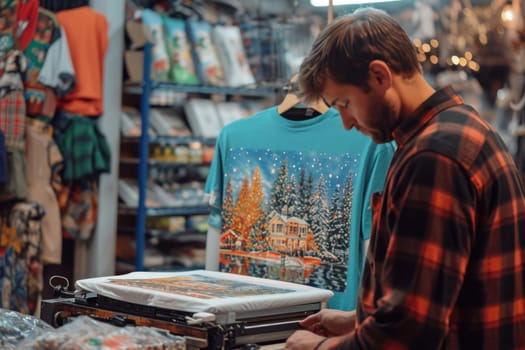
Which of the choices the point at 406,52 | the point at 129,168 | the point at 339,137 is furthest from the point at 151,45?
the point at 406,52


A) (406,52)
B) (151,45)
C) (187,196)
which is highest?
(151,45)

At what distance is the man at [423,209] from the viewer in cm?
159

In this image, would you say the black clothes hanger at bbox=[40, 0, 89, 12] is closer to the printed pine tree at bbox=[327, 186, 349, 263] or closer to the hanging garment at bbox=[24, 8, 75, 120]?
the hanging garment at bbox=[24, 8, 75, 120]

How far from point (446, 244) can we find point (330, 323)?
1.70ft

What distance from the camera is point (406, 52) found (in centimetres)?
174

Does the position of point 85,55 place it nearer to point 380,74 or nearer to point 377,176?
point 377,176

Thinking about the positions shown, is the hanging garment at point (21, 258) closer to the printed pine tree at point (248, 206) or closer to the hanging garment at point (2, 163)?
the hanging garment at point (2, 163)

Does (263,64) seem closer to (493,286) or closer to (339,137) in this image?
(339,137)

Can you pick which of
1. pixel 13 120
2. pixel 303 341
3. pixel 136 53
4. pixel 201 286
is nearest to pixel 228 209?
pixel 201 286

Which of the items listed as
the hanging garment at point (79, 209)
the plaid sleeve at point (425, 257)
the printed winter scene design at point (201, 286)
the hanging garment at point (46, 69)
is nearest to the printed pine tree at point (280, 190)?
the printed winter scene design at point (201, 286)

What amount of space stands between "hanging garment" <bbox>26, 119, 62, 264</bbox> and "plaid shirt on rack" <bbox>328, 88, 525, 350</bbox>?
4.42 m

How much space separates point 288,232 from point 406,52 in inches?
46.1

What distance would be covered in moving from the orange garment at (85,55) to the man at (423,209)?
446 cm

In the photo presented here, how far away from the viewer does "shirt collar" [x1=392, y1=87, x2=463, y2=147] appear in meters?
1.74
